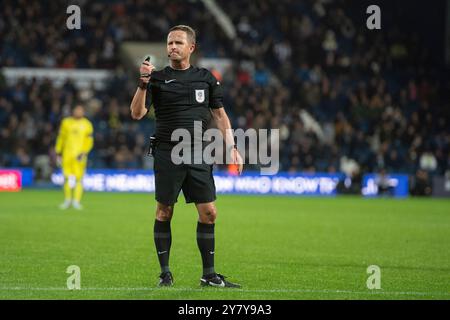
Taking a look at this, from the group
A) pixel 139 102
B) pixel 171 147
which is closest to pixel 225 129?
pixel 171 147

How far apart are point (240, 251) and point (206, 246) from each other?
3858 mm

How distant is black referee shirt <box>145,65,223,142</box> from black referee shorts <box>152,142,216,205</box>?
27 centimetres

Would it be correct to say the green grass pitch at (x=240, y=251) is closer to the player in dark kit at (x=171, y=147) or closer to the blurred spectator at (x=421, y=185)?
the player in dark kit at (x=171, y=147)

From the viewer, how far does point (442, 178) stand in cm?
3092

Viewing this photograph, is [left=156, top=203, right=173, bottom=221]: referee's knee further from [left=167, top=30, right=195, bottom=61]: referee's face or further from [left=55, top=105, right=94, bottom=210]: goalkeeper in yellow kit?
[left=55, top=105, right=94, bottom=210]: goalkeeper in yellow kit

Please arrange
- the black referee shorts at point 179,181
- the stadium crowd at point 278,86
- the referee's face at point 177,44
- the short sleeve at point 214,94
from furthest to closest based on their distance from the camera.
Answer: the stadium crowd at point 278,86, the short sleeve at point 214,94, the black referee shorts at point 179,181, the referee's face at point 177,44

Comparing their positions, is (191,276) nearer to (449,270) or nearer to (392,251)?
(449,270)

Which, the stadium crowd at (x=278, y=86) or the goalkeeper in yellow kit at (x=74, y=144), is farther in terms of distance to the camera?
the stadium crowd at (x=278, y=86)

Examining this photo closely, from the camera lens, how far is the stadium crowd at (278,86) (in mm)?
31672

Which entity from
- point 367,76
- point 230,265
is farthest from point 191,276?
point 367,76

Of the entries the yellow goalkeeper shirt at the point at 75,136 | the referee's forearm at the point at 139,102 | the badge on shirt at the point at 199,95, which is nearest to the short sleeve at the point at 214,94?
the badge on shirt at the point at 199,95

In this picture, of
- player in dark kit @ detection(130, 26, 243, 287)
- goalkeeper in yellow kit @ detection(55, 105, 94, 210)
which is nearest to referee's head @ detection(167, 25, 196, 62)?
player in dark kit @ detection(130, 26, 243, 287)

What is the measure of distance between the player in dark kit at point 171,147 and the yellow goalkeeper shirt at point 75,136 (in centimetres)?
1200

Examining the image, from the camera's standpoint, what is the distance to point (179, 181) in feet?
29.0
